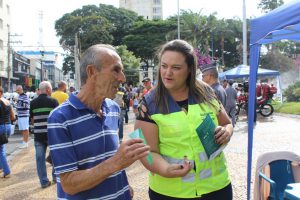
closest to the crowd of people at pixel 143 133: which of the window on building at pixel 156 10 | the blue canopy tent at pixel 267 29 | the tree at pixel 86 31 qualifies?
the blue canopy tent at pixel 267 29

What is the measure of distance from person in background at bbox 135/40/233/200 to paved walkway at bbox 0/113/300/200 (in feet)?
9.79

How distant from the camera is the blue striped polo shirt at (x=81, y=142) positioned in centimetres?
195

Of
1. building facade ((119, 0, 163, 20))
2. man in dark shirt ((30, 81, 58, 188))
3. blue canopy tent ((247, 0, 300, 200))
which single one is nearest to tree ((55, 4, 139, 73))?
building facade ((119, 0, 163, 20))

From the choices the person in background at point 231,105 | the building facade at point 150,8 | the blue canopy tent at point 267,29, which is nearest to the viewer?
the blue canopy tent at point 267,29

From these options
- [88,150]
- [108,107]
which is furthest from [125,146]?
[108,107]

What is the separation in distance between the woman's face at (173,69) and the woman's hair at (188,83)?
0.03 meters

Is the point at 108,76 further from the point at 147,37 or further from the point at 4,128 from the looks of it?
the point at 147,37

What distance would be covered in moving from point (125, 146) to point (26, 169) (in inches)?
268

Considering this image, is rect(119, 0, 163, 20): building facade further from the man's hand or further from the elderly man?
the man's hand

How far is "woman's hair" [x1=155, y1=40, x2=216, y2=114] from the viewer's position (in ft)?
8.35

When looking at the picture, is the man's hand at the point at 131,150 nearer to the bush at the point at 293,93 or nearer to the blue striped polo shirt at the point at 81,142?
the blue striped polo shirt at the point at 81,142

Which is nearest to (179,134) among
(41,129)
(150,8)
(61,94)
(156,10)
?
(41,129)

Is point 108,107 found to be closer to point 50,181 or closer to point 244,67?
point 50,181

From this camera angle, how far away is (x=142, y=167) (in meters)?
7.46
